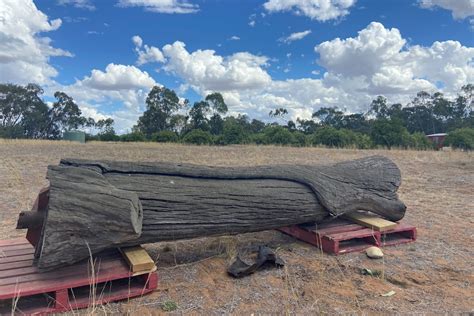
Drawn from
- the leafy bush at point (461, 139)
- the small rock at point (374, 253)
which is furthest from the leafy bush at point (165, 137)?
the small rock at point (374, 253)

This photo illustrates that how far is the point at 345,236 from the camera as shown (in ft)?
12.9

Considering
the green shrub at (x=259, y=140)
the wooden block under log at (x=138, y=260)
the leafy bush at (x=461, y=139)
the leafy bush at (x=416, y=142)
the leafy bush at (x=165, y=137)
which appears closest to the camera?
the wooden block under log at (x=138, y=260)

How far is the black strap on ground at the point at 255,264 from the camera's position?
324 centimetres

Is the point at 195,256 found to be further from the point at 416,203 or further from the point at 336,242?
the point at 416,203

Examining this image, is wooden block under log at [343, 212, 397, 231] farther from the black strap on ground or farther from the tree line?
the tree line

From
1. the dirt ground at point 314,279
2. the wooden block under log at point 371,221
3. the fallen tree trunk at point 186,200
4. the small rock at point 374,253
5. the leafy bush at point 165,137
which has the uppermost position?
the leafy bush at point 165,137

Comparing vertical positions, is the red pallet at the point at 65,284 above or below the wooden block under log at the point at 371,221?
below

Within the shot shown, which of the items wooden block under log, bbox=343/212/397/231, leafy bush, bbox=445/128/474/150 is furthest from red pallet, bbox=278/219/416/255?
leafy bush, bbox=445/128/474/150

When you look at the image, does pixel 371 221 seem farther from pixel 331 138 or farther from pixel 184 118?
pixel 184 118

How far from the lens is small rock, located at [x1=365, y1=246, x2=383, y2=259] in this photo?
3731 mm

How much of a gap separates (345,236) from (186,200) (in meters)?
1.82

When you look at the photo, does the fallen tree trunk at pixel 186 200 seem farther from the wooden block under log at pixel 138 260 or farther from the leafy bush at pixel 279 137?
the leafy bush at pixel 279 137

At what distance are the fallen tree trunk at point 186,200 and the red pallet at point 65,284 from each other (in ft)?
0.51

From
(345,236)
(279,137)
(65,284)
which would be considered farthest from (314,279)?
(279,137)
